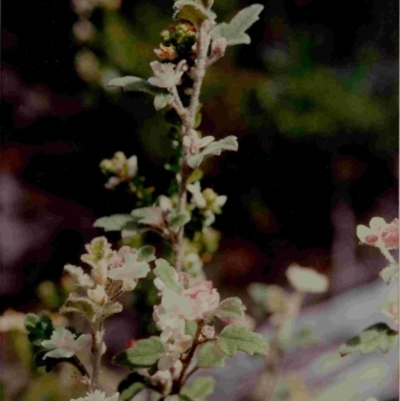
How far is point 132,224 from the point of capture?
0.60 meters

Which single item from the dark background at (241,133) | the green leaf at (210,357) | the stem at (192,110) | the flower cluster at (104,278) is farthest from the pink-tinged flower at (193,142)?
the dark background at (241,133)

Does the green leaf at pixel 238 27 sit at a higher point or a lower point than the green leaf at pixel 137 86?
higher

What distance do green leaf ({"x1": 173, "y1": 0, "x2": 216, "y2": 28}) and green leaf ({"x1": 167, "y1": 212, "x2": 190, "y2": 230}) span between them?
0.17 meters

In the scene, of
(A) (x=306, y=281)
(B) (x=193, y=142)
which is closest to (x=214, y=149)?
(B) (x=193, y=142)

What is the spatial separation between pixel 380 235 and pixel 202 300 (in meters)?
0.18

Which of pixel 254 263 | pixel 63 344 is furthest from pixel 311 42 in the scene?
pixel 63 344

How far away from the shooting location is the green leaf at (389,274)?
0.50 meters

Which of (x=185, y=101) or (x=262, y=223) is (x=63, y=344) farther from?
(x=262, y=223)

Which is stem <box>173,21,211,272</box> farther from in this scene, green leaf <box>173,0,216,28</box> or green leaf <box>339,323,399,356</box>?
green leaf <box>339,323,399,356</box>

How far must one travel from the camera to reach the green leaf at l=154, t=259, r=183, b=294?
48 centimetres

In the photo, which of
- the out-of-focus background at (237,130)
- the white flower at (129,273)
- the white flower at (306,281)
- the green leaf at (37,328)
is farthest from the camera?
the out-of-focus background at (237,130)

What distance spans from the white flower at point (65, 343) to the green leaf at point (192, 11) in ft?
0.97

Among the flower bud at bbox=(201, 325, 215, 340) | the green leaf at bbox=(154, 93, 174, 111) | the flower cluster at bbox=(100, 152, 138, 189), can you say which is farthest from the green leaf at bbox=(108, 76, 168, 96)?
the flower bud at bbox=(201, 325, 215, 340)

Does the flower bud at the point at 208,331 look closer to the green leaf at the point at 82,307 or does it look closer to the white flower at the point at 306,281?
the green leaf at the point at 82,307
